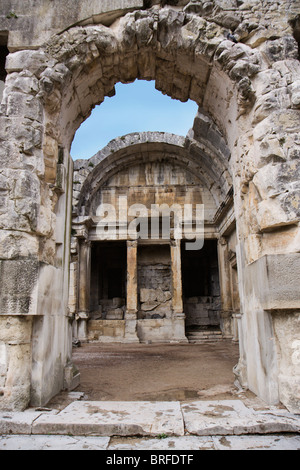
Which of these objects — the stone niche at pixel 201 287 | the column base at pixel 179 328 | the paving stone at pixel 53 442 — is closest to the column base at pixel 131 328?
the column base at pixel 179 328

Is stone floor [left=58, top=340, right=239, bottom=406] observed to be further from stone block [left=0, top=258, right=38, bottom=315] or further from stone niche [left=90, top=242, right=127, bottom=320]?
stone niche [left=90, top=242, right=127, bottom=320]

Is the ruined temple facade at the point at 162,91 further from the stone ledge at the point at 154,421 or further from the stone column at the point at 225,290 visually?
the stone column at the point at 225,290

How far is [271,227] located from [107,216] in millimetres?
9747

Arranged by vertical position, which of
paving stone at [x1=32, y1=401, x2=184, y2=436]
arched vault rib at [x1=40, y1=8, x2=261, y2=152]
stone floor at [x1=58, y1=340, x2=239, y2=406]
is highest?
arched vault rib at [x1=40, y1=8, x2=261, y2=152]

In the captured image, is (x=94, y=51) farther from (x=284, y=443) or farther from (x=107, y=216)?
(x=107, y=216)

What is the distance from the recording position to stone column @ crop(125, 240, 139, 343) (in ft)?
38.1

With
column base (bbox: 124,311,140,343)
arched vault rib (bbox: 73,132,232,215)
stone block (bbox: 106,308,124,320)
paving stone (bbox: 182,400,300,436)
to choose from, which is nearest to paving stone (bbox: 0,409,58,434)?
paving stone (bbox: 182,400,300,436)

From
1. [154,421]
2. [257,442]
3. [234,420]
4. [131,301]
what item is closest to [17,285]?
[154,421]

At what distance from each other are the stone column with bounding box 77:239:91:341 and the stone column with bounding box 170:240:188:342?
3126 millimetres

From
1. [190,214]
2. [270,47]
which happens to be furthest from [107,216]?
[270,47]

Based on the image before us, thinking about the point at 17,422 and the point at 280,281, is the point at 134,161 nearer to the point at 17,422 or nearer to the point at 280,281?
the point at 280,281

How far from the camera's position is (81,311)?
11836 millimetres

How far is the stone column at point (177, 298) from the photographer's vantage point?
1169 centimetres

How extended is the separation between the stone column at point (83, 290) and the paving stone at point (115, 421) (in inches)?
338
